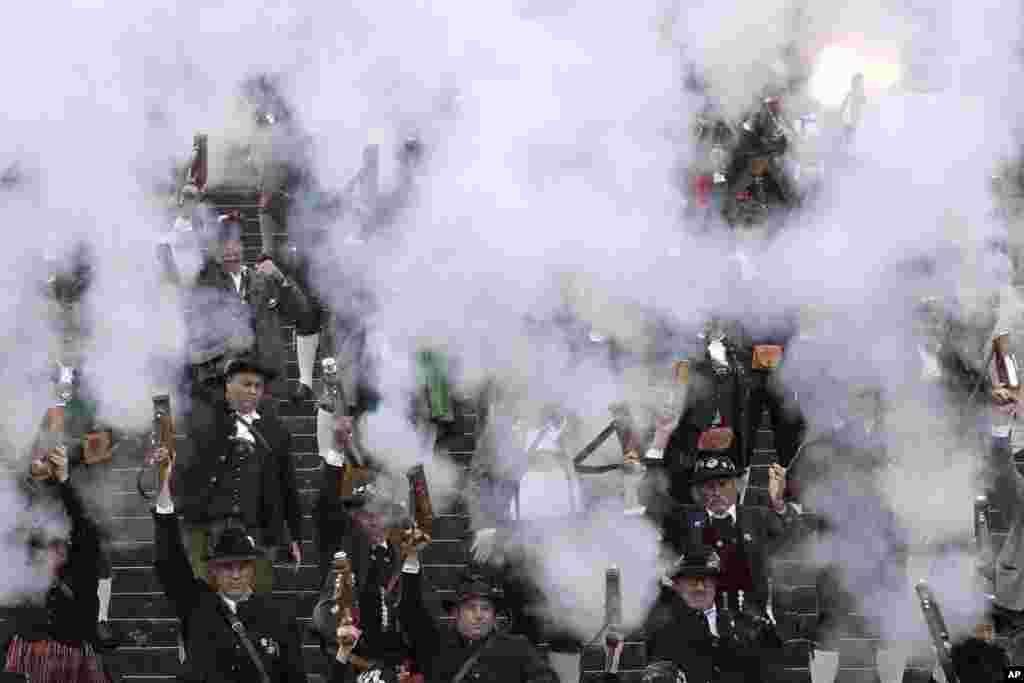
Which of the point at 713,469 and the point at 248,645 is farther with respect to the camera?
the point at 713,469

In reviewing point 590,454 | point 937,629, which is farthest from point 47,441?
point 937,629

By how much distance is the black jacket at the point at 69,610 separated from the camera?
21.1 meters

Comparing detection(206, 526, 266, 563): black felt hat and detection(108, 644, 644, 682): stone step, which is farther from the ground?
detection(206, 526, 266, 563): black felt hat

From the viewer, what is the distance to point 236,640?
20.3 meters

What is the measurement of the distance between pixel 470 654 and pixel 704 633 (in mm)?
1208

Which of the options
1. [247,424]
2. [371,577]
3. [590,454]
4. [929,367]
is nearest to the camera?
[371,577]

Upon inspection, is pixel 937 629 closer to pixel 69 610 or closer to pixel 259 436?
pixel 259 436

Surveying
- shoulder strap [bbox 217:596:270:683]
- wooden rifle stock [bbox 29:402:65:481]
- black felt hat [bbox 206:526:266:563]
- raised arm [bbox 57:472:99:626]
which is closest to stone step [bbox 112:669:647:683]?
raised arm [bbox 57:472:99:626]

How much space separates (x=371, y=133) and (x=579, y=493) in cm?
300

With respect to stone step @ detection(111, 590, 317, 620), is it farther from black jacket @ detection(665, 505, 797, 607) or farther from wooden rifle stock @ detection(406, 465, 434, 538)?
black jacket @ detection(665, 505, 797, 607)

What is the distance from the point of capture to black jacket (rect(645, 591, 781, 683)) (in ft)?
67.4

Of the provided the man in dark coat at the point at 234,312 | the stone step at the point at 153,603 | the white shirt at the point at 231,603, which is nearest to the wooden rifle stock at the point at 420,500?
the stone step at the point at 153,603

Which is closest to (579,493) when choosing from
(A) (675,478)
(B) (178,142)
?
(A) (675,478)

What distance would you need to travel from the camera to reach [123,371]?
2236cm
